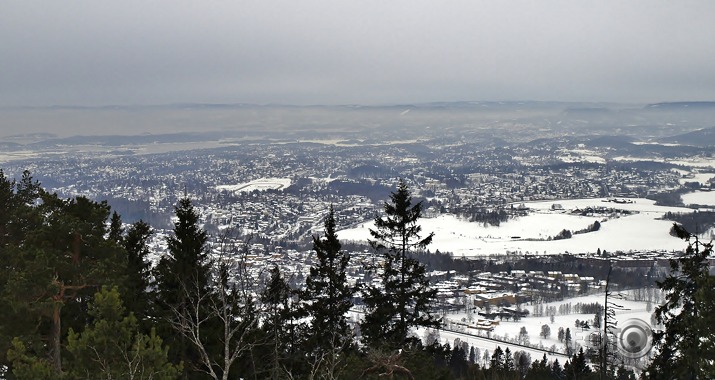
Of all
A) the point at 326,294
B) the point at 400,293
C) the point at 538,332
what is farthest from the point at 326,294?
the point at 538,332

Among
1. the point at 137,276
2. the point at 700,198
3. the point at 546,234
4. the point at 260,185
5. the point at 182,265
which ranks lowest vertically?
the point at 546,234

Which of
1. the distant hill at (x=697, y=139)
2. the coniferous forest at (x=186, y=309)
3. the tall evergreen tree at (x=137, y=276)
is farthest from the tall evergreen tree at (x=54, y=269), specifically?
the distant hill at (x=697, y=139)

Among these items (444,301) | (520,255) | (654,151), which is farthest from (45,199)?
(654,151)

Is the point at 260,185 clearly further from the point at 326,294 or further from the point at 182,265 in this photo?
the point at 182,265

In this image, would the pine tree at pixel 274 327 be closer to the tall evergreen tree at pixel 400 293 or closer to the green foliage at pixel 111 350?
the green foliage at pixel 111 350

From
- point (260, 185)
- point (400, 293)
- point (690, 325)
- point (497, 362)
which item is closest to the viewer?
point (690, 325)

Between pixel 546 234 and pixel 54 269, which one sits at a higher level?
pixel 54 269
